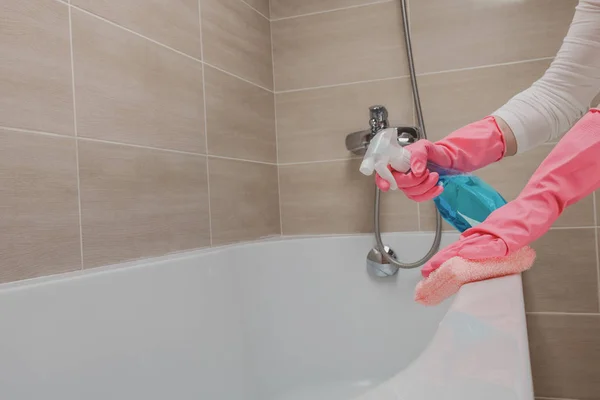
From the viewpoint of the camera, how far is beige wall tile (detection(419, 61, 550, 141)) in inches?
65.2

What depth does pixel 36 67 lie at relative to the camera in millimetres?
970

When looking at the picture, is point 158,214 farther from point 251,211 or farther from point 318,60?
point 318,60

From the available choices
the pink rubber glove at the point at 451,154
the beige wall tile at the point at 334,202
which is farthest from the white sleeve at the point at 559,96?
the beige wall tile at the point at 334,202

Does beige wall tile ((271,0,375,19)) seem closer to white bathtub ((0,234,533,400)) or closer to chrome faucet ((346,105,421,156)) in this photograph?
chrome faucet ((346,105,421,156))

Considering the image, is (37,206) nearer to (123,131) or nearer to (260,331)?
(123,131)

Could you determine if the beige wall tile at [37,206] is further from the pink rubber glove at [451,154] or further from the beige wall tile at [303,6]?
the beige wall tile at [303,6]

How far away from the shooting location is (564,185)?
805mm

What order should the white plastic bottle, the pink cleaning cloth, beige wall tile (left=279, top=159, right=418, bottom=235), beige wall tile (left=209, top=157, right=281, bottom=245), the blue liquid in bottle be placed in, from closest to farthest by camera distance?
1. the pink cleaning cloth
2. the white plastic bottle
3. the blue liquid in bottle
4. beige wall tile (left=209, top=157, right=281, bottom=245)
5. beige wall tile (left=279, top=159, right=418, bottom=235)

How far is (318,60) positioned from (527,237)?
128 cm

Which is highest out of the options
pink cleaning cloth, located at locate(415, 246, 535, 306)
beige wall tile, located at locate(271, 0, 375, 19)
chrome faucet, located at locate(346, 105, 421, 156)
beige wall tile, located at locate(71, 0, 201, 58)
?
beige wall tile, located at locate(271, 0, 375, 19)

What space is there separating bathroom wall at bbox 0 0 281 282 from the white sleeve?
2.56 ft

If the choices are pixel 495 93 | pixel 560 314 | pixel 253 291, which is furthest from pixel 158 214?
pixel 560 314

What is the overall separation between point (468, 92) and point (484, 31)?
0.19 m

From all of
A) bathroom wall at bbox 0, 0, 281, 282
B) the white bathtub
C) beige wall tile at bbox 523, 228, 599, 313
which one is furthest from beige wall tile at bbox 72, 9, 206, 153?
beige wall tile at bbox 523, 228, 599, 313
